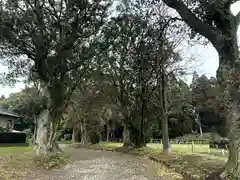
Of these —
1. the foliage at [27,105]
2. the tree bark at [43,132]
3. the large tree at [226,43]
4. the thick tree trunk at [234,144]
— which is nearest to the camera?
the thick tree trunk at [234,144]

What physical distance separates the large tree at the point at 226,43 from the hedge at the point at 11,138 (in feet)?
92.1

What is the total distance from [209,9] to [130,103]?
74.6ft

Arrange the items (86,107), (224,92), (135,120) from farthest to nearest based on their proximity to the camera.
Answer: (86,107)
(135,120)
(224,92)

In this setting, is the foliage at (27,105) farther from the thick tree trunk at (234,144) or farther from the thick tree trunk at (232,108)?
the thick tree trunk at (234,144)

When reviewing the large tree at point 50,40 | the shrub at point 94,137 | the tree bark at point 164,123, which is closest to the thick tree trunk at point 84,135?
the shrub at point 94,137

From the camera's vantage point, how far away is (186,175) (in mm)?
12734

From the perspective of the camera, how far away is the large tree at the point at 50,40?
18480 mm

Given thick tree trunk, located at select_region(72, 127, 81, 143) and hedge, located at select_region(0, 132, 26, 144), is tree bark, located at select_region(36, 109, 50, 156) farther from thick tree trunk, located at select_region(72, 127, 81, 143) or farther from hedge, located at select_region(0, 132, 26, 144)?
thick tree trunk, located at select_region(72, 127, 81, 143)

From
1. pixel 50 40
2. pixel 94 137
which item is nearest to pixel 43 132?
pixel 50 40

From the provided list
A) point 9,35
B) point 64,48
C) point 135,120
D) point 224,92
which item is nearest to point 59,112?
point 64,48

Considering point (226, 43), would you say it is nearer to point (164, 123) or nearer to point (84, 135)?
point (164, 123)

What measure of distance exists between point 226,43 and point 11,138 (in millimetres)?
30169

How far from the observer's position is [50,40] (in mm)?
20172

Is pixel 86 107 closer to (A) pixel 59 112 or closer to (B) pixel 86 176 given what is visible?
(A) pixel 59 112
